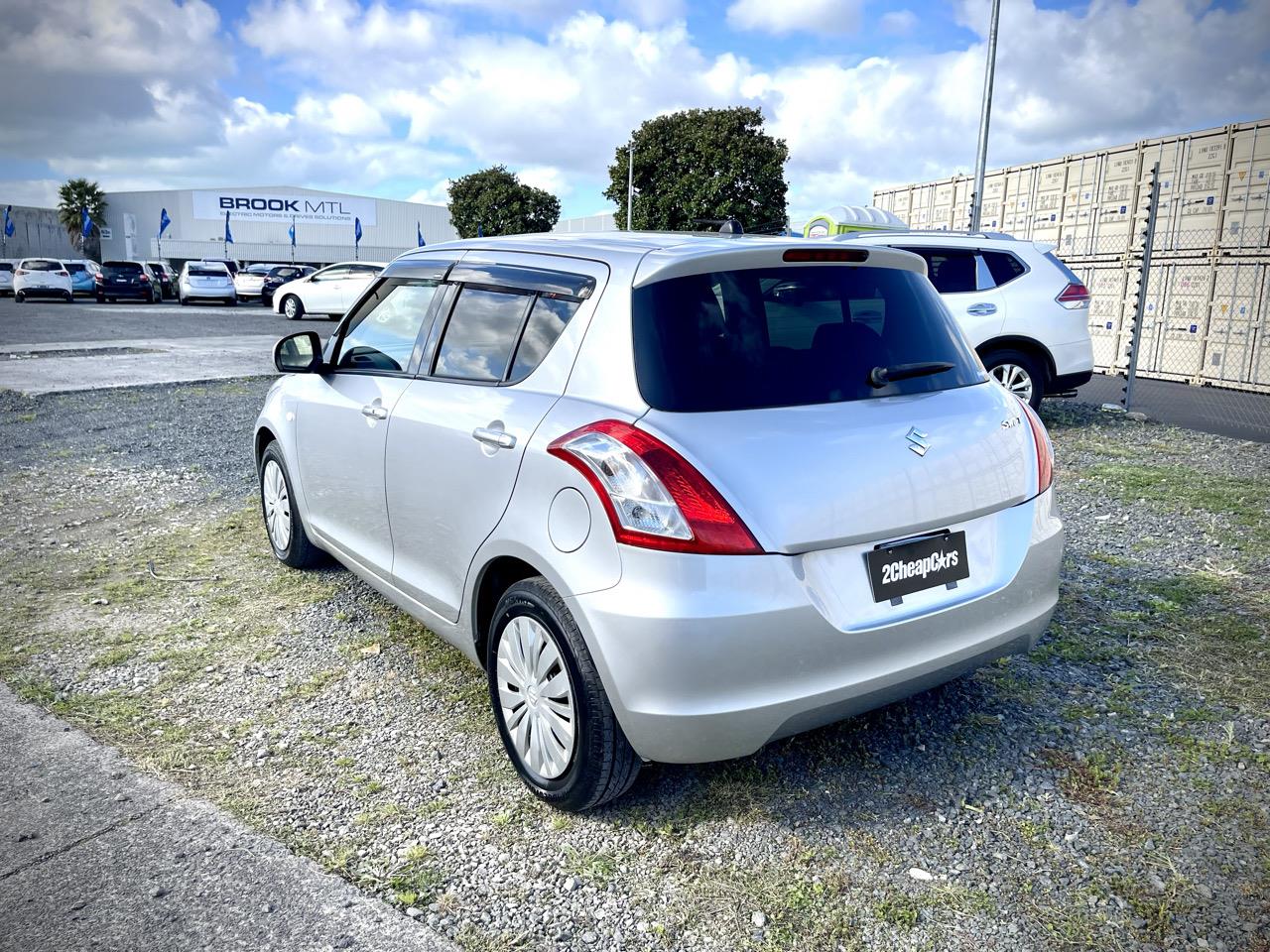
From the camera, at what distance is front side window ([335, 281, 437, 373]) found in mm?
3756

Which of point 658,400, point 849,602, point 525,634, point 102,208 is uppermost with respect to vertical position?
point 102,208

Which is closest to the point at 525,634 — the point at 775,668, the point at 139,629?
the point at 775,668

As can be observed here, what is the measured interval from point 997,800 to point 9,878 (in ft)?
9.26

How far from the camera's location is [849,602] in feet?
8.39

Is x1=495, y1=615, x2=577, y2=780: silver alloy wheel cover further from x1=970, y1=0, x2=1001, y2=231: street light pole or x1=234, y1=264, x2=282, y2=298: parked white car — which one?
x1=234, y1=264, x2=282, y2=298: parked white car

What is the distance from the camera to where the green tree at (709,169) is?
126ft

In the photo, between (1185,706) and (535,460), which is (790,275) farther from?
(1185,706)

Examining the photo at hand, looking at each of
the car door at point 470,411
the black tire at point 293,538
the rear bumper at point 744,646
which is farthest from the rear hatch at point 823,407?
the black tire at point 293,538

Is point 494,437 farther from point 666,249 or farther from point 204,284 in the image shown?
point 204,284

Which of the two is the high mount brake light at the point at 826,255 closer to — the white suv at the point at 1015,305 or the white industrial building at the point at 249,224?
the white suv at the point at 1015,305

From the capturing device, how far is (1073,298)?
9.07 m

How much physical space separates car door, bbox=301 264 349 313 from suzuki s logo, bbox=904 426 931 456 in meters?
24.6

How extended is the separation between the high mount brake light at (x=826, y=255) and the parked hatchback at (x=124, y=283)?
3693 cm

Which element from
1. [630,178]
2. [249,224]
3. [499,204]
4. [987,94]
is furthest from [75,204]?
[987,94]
